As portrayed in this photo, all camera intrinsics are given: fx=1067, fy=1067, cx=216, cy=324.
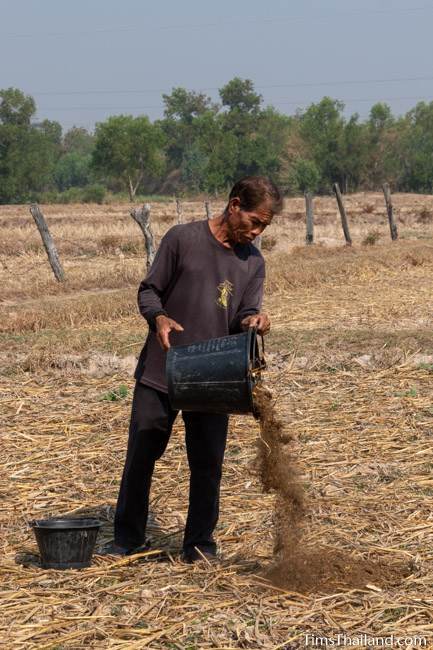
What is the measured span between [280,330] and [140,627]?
7.68 meters

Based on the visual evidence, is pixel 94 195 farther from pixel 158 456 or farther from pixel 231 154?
pixel 158 456

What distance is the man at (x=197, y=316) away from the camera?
15.9 ft

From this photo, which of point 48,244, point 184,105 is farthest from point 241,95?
point 48,244

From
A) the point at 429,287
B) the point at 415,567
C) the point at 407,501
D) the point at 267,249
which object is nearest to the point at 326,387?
the point at 407,501

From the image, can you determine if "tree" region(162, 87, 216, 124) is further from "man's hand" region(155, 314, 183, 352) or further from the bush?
"man's hand" region(155, 314, 183, 352)

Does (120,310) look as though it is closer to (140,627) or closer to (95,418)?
(95,418)

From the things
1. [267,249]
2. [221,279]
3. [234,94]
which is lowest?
[267,249]

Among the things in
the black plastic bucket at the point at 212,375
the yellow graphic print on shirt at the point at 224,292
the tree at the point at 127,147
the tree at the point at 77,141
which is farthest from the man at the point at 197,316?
the tree at the point at 77,141

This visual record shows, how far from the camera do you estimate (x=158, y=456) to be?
16.6ft

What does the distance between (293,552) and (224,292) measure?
4.00ft

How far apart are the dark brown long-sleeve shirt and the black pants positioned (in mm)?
141

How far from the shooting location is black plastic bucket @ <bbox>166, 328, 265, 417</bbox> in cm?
470

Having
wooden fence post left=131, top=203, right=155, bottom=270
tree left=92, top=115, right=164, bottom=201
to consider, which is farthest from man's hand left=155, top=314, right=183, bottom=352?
tree left=92, top=115, right=164, bottom=201

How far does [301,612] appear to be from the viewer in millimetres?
4344
